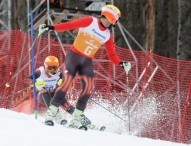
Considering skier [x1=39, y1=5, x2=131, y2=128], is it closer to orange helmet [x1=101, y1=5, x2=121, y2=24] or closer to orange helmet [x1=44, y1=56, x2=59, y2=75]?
orange helmet [x1=101, y1=5, x2=121, y2=24]

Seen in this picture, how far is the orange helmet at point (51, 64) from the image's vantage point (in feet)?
28.6

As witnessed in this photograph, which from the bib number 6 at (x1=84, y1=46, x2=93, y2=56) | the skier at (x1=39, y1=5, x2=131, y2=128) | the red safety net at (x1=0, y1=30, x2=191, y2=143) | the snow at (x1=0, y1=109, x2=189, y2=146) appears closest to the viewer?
the snow at (x1=0, y1=109, x2=189, y2=146)

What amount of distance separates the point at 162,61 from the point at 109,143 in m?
7.46

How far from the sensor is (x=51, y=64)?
8758 millimetres

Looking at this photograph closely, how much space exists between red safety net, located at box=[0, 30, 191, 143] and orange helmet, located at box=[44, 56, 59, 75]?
2031mm

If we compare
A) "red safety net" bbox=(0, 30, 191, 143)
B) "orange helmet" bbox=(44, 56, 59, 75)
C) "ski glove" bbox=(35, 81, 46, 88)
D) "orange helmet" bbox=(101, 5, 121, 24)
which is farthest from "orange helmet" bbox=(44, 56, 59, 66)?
"red safety net" bbox=(0, 30, 191, 143)

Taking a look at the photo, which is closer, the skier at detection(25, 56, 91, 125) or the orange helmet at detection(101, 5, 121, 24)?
the orange helmet at detection(101, 5, 121, 24)

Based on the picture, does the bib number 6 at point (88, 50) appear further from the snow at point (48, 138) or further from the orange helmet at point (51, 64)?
the snow at point (48, 138)

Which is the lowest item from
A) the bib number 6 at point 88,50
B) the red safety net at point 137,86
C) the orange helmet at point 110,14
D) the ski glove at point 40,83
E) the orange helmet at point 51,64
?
the red safety net at point 137,86

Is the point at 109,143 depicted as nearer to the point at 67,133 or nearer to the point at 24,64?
the point at 67,133

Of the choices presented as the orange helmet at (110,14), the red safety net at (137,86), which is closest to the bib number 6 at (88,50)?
the orange helmet at (110,14)

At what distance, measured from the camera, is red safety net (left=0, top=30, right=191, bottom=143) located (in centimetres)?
1145

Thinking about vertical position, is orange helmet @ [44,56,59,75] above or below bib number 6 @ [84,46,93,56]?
below

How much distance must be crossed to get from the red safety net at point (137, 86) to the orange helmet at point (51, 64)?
2031mm
